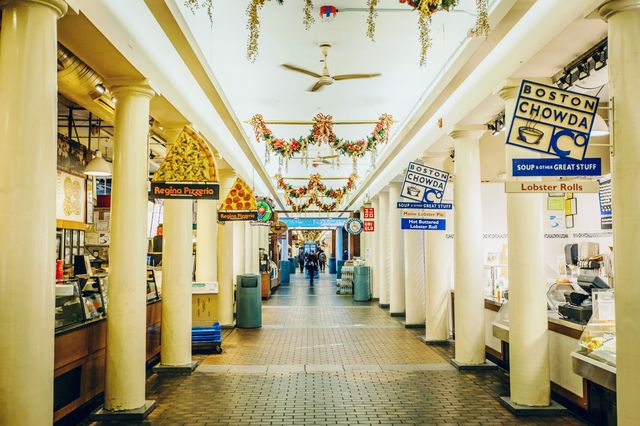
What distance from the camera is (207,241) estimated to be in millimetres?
10305

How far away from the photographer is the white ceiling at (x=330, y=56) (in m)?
6.25

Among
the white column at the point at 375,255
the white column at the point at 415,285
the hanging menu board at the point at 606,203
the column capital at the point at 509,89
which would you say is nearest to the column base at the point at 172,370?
the column capital at the point at 509,89

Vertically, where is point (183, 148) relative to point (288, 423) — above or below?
above

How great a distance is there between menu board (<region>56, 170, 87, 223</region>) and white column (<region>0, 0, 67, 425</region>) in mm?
5654

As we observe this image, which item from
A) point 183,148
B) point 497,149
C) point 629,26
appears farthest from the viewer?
point 497,149

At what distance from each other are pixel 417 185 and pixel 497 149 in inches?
121

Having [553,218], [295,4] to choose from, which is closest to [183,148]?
[295,4]

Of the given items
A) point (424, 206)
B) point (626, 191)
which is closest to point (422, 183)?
point (424, 206)

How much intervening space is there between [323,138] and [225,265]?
3415mm

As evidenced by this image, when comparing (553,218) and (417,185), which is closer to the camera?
(417,185)

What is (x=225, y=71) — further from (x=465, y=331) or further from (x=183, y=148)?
(x=465, y=331)

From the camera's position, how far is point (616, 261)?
3.67 meters

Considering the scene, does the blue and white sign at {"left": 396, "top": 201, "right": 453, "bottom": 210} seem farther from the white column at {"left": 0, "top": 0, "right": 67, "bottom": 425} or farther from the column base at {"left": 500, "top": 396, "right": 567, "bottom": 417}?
the white column at {"left": 0, "top": 0, "right": 67, "bottom": 425}

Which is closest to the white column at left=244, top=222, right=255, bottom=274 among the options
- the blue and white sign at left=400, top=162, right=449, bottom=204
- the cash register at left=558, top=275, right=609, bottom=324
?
the blue and white sign at left=400, top=162, right=449, bottom=204
